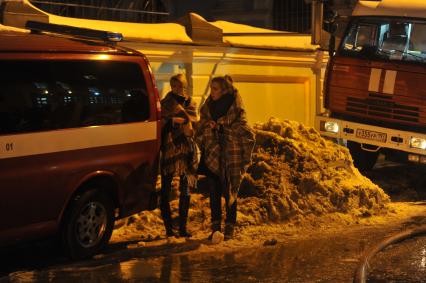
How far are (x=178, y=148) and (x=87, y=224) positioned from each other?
1.35 m

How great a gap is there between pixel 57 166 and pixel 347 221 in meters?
3.96

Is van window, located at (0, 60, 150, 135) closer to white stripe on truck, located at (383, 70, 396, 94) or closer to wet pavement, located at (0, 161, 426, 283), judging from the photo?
wet pavement, located at (0, 161, 426, 283)

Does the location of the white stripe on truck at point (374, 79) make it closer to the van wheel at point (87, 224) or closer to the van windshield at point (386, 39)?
the van windshield at point (386, 39)

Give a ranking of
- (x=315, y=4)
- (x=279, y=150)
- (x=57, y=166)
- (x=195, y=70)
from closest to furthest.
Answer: (x=57, y=166) → (x=279, y=150) → (x=195, y=70) → (x=315, y=4)

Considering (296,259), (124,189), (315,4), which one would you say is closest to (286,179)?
(296,259)

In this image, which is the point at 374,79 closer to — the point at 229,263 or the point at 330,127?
the point at 330,127

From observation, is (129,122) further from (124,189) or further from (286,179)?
(286,179)

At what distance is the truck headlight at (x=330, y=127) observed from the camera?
1195cm

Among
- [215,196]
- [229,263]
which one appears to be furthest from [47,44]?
[229,263]

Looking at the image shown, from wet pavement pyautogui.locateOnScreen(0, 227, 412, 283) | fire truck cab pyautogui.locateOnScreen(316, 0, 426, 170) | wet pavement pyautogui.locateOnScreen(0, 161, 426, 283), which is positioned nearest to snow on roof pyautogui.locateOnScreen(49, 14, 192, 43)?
fire truck cab pyautogui.locateOnScreen(316, 0, 426, 170)

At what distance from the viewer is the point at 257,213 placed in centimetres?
859

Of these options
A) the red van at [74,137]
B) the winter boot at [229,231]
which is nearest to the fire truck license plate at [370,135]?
the winter boot at [229,231]

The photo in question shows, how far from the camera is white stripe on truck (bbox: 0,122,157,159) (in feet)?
19.7

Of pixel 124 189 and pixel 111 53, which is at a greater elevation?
pixel 111 53
